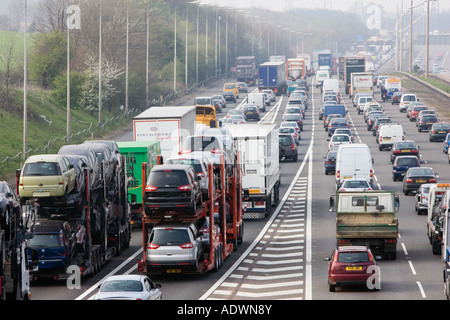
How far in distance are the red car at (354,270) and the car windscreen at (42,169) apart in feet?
28.0

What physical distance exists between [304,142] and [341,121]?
4.36m

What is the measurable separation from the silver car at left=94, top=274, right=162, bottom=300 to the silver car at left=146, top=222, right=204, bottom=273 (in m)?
6.78

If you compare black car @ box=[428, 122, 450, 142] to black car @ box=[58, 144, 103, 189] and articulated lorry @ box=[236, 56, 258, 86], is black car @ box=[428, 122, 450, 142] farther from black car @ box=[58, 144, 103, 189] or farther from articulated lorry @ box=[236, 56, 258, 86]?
articulated lorry @ box=[236, 56, 258, 86]

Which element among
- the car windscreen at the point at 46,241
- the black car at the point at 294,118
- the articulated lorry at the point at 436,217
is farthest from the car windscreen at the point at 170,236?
the black car at the point at 294,118

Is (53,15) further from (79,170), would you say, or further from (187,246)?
(187,246)

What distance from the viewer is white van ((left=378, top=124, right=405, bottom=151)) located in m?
72.6

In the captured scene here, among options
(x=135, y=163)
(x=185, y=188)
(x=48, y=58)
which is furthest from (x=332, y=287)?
(x=48, y=58)

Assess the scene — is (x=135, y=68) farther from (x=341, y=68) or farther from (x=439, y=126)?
(x=341, y=68)

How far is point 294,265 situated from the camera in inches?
1375

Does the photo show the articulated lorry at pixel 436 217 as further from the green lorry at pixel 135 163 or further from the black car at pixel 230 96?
the black car at pixel 230 96

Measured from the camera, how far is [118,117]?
3775 inches

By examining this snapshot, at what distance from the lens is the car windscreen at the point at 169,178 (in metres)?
31.4

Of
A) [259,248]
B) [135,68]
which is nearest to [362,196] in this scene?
[259,248]
